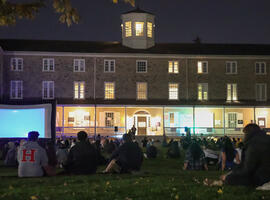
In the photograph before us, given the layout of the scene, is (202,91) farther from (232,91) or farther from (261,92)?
(261,92)

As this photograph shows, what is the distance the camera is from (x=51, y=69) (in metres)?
43.2

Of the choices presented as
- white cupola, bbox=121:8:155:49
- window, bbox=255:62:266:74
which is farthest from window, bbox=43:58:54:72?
window, bbox=255:62:266:74

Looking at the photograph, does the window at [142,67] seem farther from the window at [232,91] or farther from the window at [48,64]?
the window at [232,91]

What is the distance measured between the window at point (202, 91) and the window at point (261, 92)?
5780mm

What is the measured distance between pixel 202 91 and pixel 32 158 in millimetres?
36234

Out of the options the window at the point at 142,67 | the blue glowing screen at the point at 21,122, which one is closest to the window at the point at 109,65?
the window at the point at 142,67

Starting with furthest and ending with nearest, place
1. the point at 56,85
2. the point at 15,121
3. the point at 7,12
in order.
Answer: the point at 56,85
the point at 15,121
the point at 7,12

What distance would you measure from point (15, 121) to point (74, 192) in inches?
773

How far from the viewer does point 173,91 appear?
44.3 meters

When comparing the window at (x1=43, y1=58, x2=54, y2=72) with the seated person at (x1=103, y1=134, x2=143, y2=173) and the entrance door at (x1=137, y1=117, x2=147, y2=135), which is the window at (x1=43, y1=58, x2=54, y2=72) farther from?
the seated person at (x1=103, y1=134, x2=143, y2=173)

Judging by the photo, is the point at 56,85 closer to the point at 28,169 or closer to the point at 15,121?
the point at 15,121

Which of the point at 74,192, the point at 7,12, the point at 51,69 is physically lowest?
the point at 74,192

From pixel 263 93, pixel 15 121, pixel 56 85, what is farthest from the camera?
pixel 263 93

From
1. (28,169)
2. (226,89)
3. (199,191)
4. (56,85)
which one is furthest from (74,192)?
(226,89)
